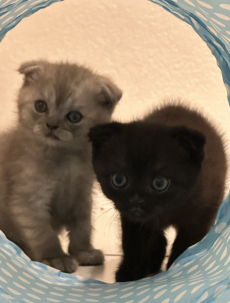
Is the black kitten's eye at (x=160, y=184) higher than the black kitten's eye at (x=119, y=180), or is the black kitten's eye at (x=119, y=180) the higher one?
the black kitten's eye at (x=160, y=184)

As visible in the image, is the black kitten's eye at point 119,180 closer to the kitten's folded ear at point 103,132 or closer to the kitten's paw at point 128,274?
the kitten's folded ear at point 103,132

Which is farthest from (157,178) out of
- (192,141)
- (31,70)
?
(31,70)

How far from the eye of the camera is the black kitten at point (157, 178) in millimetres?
1029

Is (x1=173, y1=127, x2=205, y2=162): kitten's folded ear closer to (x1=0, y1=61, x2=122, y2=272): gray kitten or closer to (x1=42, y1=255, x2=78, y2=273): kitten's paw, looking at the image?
(x1=0, y1=61, x2=122, y2=272): gray kitten

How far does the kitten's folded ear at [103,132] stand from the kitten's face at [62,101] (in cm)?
12

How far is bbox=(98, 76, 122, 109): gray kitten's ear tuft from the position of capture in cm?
120

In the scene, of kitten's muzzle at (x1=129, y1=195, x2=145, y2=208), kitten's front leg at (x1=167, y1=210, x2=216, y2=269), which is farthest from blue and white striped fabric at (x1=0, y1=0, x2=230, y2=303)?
kitten's muzzle at (x1=129, y1=195, x2=145, y2=208)

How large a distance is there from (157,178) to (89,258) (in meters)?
0.48

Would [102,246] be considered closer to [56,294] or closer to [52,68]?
[56,294]

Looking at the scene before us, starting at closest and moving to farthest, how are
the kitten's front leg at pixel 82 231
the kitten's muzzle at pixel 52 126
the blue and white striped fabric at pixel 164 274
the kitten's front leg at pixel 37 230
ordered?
1. the blue and white striped fabric at pixel 164 274
2. the kitten's muzzle at pixel 52 126
3. the kitten's front leg at pixel 37 230
4. the kitten's front leg at pixel 82 231

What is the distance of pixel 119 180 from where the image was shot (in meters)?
1.06

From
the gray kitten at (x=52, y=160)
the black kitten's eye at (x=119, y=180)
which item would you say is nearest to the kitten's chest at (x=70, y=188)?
the gray kitten at (x=52, y=160)

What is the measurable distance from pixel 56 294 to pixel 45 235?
0.73ft

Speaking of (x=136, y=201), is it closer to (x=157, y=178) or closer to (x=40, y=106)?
(x=157, y=178)
